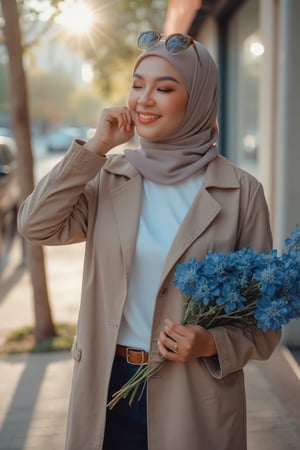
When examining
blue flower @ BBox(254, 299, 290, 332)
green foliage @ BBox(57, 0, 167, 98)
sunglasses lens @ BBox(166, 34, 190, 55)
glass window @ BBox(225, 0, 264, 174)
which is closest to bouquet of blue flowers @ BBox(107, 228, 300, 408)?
blue flower @ BBox(254, 299, 290, 332)

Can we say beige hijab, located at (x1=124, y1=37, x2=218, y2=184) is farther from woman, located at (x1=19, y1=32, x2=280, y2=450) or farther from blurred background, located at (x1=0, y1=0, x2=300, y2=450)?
blurred background, located at (x1=0, y1=0, x2=300, y2=450)

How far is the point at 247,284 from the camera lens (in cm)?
189

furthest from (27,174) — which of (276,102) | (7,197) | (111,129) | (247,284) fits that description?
(7,197)

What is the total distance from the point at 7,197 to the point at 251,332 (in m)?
10.0

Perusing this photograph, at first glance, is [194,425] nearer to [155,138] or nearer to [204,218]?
[204,218]

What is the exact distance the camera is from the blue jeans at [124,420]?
214cm

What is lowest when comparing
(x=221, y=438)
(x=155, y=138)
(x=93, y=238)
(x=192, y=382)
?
(x=221, y=438)

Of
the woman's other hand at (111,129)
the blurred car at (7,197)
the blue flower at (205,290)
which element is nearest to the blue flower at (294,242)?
the blue flower at (205,290)

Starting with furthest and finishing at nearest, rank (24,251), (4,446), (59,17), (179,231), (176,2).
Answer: (24,251) → (176,2) → (59,17) → (4,446) → (179,231)

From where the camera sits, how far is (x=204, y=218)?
2064 mm

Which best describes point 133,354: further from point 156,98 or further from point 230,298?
point 156,98

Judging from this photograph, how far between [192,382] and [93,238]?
0.56m

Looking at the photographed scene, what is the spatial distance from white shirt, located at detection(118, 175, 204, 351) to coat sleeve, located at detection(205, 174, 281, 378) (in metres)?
0.18

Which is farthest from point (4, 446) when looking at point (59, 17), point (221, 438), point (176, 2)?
point (176, 2)
